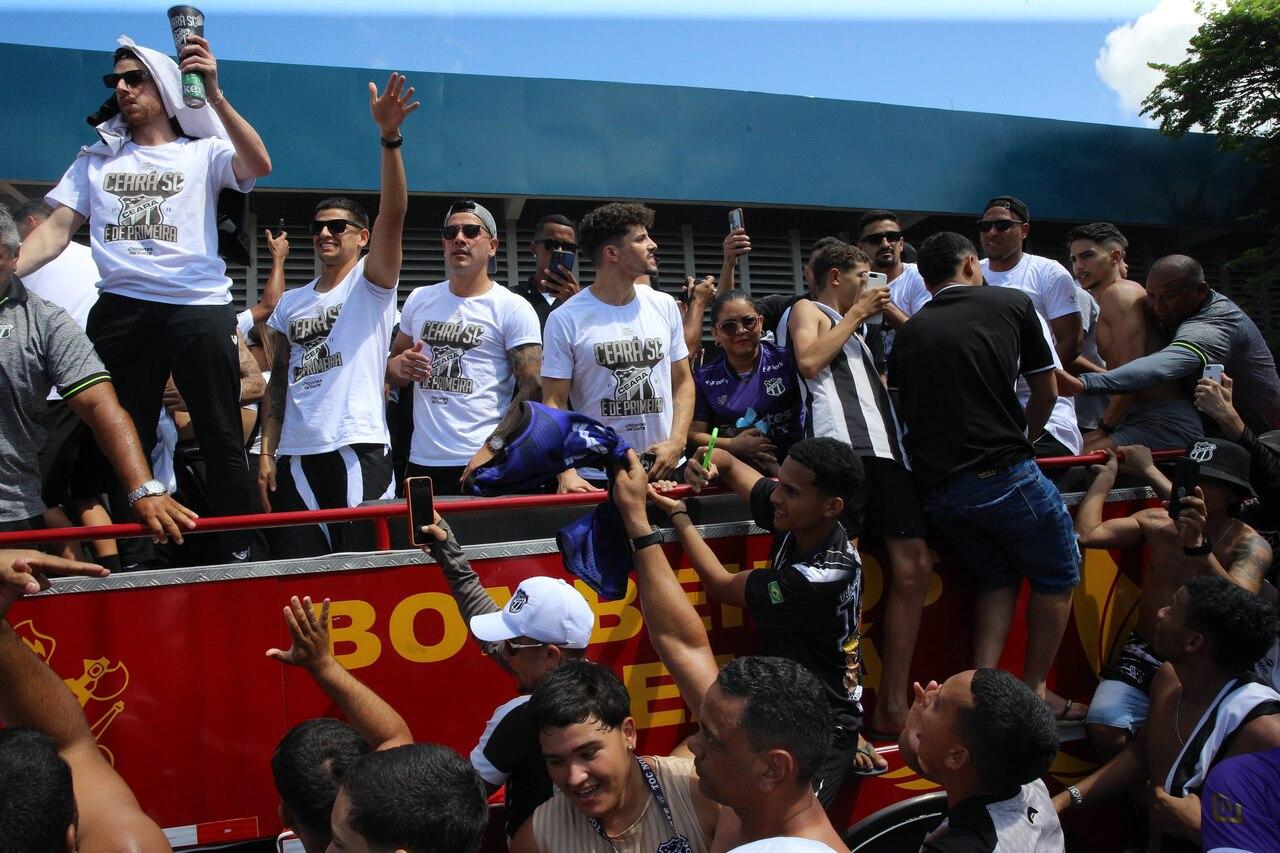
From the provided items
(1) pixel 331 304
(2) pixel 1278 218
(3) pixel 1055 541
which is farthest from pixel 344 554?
(2) pixel 1278 218

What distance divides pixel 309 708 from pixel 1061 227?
1416 cm

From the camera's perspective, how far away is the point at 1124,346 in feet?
19.7

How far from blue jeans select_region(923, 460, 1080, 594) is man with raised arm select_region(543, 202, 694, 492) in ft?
4.20

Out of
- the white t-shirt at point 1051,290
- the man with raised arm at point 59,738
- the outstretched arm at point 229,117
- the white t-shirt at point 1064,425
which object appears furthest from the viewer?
the white t-shirt at point 1051,290

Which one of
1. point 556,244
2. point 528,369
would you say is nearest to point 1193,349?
point 528,369

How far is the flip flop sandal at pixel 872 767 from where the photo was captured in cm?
407

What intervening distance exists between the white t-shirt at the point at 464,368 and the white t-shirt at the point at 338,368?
24cm

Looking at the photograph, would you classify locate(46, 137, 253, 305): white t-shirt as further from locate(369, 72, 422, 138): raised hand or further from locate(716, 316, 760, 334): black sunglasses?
locate(716, 316, 760, 334): black sunglasses

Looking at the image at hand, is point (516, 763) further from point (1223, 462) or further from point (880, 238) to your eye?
point (880, 238)

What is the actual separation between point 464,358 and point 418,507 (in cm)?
183

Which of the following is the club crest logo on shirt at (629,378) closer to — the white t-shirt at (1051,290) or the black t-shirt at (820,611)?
the black t-shirt at (820,611)

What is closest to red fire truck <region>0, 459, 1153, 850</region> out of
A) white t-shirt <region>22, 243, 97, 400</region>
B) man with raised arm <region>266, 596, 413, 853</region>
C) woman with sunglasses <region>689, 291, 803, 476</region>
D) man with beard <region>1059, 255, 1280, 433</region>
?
man with raised arm <region>266, 596, 413, 853</region>

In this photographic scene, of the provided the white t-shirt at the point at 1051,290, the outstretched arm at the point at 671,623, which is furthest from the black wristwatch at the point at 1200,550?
the outstretched arm at the point at 671,623

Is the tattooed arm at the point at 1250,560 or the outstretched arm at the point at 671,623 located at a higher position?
the outstretched arm at the point at 671,623
